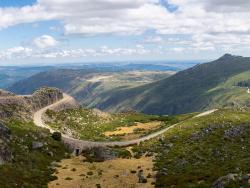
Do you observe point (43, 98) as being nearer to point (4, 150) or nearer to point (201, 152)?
point (4, 150)

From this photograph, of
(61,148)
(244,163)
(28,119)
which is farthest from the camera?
(28,119)

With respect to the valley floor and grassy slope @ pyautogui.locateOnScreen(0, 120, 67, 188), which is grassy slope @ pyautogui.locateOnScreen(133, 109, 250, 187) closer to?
the valley floor

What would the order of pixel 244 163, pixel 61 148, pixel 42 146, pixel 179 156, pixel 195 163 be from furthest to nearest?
1. pixel 61 148
2. pixel 42 146
3. pixel 179 156
4. pixel 195 163
5. pixel 244 163

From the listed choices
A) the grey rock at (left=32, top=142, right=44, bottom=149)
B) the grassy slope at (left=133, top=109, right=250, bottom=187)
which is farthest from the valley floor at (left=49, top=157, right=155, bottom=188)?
the grey rock at (left=32, top=142, right=44, bottom=149)

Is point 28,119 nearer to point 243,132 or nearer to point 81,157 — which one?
point 81,157

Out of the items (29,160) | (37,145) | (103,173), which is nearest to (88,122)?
(37,145)

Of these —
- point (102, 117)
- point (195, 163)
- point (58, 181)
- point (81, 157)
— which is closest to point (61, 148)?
point (81, 157)
